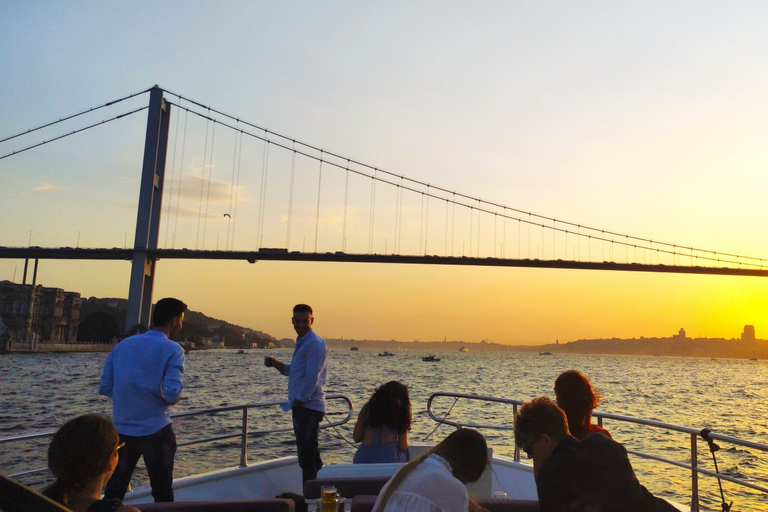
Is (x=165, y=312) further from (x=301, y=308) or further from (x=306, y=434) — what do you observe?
(x=306, y=434)

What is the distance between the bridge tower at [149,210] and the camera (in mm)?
27156

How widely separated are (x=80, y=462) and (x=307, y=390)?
2501 mm

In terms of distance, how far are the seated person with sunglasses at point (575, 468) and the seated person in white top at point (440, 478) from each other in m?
0.33

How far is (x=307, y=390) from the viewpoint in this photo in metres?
4.05

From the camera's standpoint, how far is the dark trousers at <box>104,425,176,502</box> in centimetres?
317

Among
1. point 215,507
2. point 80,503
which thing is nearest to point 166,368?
point 215,507

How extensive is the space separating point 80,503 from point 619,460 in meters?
1.55

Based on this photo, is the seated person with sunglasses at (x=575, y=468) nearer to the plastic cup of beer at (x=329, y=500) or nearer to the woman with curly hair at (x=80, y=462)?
the plastic cup of beer at (x=329, y=500)

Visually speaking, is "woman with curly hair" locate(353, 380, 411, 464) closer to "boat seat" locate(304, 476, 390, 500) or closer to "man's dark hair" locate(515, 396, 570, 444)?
"boat seat" locate(304, 476, 390, 500)

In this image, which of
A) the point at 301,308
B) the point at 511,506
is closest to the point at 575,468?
the point at 511,506

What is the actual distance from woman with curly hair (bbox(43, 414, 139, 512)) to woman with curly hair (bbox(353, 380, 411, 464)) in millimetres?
1864

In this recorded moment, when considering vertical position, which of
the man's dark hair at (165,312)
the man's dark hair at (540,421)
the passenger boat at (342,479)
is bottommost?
the passenger boat at (342,479)

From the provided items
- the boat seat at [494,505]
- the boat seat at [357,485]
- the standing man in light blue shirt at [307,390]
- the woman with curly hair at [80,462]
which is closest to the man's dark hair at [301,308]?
the standing man in light blue shirt at [307,390]

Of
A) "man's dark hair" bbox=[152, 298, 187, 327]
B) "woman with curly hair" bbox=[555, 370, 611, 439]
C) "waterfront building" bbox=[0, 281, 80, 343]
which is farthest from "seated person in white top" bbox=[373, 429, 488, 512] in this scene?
"waterfront building" bbox=[0, 281, 80, 343]
